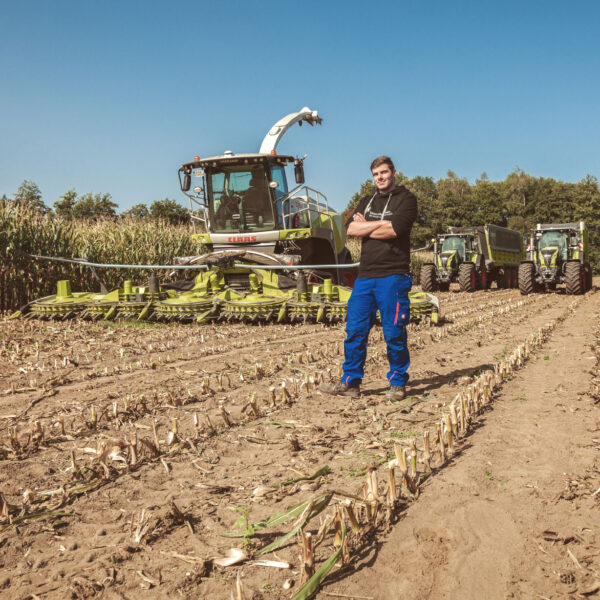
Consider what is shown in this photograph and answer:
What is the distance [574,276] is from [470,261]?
4691 millimetres

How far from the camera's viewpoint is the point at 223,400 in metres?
4.53

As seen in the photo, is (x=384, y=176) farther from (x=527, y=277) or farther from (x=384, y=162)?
(x=527, y=277)

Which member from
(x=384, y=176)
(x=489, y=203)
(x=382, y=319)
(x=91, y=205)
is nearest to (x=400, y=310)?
(x=382, y=319)

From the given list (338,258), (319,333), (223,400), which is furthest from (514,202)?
(223,400)

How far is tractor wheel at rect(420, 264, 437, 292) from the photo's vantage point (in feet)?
65.0

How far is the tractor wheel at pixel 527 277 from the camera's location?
17484 mm

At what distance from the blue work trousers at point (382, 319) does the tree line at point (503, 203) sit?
44.8 m

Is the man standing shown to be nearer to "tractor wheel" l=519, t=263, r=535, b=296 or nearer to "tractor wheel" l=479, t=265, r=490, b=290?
"tractor wheel" l=519, t=263, r=535, b=296

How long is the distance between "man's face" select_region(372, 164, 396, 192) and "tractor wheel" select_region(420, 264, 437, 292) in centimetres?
1573

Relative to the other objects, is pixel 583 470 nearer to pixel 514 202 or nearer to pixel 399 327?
pixel 399 327

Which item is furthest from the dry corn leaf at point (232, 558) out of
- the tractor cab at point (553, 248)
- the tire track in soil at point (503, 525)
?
the tractor cab at point (553, 248)

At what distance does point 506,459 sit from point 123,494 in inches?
81.6

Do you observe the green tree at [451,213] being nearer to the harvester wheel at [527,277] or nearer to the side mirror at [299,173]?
the harvester wheel at [527,277]

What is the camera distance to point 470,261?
2141 centimetres
